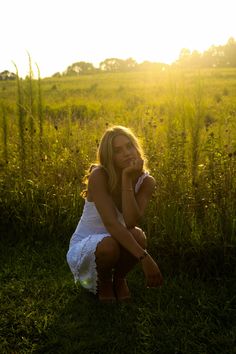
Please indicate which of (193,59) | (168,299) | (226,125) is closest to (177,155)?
(226,125)

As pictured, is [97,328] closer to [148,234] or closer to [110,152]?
[110,152]

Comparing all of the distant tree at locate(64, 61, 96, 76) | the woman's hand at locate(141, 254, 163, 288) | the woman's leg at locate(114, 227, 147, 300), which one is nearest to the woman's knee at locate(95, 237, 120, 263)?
the woman's leg at locate(114, 227, 147, 300)

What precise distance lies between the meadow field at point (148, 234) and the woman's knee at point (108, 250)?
434 mm

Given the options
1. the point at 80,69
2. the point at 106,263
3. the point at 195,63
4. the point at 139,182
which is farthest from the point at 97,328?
the point at 80,69

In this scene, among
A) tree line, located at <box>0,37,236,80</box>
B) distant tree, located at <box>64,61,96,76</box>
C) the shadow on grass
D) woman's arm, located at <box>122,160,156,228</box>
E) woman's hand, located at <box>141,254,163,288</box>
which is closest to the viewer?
the shadow on grass

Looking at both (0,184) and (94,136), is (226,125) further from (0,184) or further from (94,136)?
(0,184)

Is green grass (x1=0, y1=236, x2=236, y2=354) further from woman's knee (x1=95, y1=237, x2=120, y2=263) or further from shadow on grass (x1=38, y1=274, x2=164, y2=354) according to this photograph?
woman's knee (x1=95, y1=237, x2=120, y2=263)

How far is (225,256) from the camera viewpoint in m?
4.03

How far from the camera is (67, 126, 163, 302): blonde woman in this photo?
3.29m

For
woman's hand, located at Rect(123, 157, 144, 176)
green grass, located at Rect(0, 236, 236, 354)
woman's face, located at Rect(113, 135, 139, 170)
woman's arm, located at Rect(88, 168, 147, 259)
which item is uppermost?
woman's face, located at Rect(113, 135, 139, 170)

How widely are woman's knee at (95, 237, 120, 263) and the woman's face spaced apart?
1.89 feet

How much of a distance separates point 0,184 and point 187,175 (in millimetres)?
2205

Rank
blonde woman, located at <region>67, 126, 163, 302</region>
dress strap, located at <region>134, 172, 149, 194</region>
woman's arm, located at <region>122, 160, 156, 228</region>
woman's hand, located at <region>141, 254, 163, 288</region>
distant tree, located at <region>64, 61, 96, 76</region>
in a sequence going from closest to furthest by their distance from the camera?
1. woman's hand, located at <region>141, 254, 163, 288</region>
2. blonde woman, located at <region>67, 126, 163, 302</region>
3. woman's arm, located at <region>122, 160, 156, 228</region>
4. dress strap, located at <region>134, 172, 149, 194</region>
5. distant tree, located at <region>64, 61, 96, 76</region>

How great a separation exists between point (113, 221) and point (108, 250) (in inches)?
8.6
